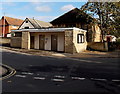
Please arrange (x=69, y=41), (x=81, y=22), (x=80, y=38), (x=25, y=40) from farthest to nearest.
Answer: (x=81, y=22) < (x=25, y=40) < (x=80, y=38) < (x=69, y=41)

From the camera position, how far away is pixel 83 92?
6020 mm

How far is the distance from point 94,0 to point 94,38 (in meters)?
6.63

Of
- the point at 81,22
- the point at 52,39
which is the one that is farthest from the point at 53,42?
the point at 81,22

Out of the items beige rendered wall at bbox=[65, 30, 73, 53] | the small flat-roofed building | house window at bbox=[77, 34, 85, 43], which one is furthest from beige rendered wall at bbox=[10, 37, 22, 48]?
house window at bbox=[77, 34, 85, 43]

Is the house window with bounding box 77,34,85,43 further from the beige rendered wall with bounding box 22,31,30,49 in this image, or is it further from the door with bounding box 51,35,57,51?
the beige rendered wall with bounding box 22,31,30,49

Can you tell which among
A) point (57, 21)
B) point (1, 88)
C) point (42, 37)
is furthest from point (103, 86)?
point (57, 21)

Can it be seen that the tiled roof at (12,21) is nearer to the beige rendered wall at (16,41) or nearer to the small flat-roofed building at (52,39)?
the beige rendered wall at (16,41)

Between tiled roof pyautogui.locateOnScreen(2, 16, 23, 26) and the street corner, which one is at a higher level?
tiled roof pyautogui.locateOnScreen(2, 16, 23, 26)

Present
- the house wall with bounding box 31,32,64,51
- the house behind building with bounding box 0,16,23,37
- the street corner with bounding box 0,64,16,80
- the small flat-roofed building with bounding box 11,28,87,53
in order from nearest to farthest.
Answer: the street corner with bounding box 0,64,16,80 < the small flat-roofed building with bounding box 11,28,87,53 < the house wall with bounding box 31,32,64,51 < the house behind building with bounding box 0,16,23,37

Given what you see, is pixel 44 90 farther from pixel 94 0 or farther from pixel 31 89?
pixel 94 0

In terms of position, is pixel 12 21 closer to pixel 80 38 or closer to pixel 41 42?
pixel 41 42

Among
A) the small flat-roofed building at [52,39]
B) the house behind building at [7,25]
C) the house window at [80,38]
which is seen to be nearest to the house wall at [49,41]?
the small flat-roofed building at [52,39]

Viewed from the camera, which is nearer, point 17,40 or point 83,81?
point 83,81

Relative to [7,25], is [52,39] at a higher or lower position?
lower
